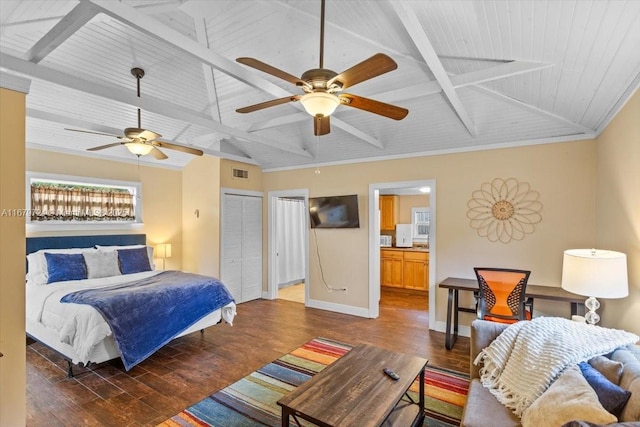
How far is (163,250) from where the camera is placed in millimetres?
5520

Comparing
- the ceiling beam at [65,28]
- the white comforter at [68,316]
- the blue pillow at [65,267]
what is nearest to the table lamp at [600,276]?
the ceiling beam at [65,28]

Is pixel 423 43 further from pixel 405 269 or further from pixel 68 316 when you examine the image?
pixel 405 269

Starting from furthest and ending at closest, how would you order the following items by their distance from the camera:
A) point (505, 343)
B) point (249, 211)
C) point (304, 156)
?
point (249, 211)
point (304, 156)
point (505, 343)

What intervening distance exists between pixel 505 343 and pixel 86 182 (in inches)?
223

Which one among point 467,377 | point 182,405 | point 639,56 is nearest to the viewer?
point 639,56

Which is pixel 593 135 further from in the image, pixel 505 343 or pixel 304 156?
pixel 304 156

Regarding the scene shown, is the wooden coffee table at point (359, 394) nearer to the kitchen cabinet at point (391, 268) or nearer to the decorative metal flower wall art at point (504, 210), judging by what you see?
the decorative metal flower wall art at point (504, 210)

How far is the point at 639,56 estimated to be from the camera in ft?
6.53

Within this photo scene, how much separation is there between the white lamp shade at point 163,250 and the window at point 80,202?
0.55 metres

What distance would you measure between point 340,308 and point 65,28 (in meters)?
4.76

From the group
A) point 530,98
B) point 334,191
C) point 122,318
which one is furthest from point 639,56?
point 122,318

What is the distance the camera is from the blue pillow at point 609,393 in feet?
4.57

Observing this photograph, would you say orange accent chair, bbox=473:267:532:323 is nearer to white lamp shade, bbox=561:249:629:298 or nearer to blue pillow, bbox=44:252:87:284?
white lamp shade, bbox=561:249:629:298

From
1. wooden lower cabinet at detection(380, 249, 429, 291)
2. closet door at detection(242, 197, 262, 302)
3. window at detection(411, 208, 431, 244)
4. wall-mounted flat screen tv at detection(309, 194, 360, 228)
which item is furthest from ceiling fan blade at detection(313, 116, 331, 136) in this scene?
window at detection(411, 208, 431, 244)
